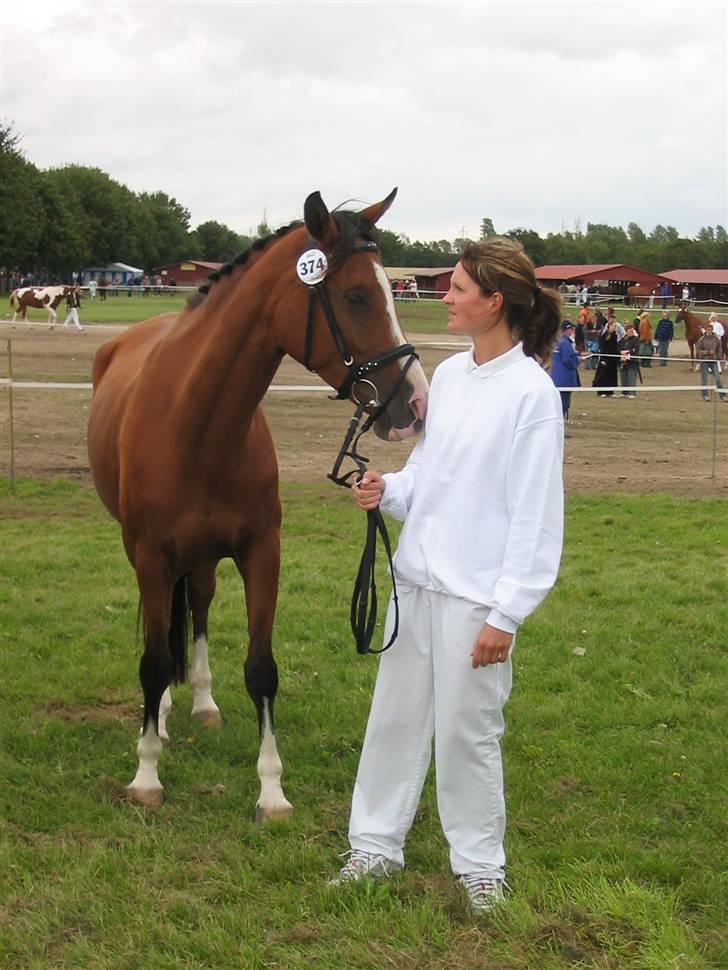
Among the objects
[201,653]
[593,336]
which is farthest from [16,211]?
[201,653]

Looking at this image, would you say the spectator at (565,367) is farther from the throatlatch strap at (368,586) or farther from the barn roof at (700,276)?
the barn roof at (700,276)

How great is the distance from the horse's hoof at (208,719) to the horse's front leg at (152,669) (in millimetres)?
646

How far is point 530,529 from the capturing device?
2.95 meters

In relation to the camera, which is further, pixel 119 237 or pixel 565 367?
pixel 119 237

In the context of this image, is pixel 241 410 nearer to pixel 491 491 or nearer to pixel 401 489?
pixel 401 489

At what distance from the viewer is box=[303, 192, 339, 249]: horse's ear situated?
136 inches

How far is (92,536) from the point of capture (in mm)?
8578

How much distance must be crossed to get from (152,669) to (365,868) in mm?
1405

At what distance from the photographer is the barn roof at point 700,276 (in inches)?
2639

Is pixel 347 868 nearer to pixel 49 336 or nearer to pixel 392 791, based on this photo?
pixel 392 791

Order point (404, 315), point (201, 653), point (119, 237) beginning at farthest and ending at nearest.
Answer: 1. point (119, 237)
2. point (404, 315)
3. point (201, 653)

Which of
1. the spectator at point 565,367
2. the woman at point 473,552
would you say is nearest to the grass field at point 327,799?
the woman at point 473,552

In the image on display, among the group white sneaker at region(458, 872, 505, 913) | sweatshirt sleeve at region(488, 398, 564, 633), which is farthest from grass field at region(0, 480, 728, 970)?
sweatshirt sleeve at region(488, 398, 564, 633)

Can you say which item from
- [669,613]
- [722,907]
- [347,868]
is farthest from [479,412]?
[669,613]
